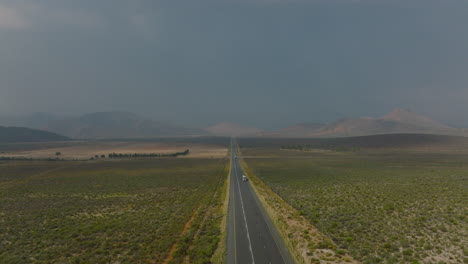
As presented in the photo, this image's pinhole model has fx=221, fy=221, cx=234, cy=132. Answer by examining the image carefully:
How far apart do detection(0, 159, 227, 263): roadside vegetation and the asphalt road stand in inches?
79.9

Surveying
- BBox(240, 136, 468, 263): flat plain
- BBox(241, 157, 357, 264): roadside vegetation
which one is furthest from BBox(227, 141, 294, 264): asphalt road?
BBox(240, 136, 468, 263): flat plain

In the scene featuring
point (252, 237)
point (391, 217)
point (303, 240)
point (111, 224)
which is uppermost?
point (391, 217)

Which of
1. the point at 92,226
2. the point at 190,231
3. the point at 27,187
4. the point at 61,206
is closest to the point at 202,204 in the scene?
the point at 190,231

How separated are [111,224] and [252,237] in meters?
19.0

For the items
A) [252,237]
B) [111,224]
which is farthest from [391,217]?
[111,224]

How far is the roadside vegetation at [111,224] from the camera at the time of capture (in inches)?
850

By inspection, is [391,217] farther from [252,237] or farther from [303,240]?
[252,237]

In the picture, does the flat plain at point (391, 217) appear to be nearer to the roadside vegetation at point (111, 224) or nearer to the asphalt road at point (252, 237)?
the asphalt road at point (252, 237)

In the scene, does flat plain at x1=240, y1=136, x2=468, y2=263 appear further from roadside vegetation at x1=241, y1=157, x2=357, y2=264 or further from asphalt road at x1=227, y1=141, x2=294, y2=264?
asphalt road at x1=227, y1=141, x2=294, y2=264

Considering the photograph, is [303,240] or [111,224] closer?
[303,240]

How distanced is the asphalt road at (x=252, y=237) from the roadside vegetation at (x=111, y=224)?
2.03 metres

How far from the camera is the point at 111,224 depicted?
29328mm

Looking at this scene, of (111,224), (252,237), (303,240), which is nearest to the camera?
(303,240)

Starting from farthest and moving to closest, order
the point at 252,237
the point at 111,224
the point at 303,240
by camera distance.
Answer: the point at 111,224 < the point at 252,237 < the point at 303,240
